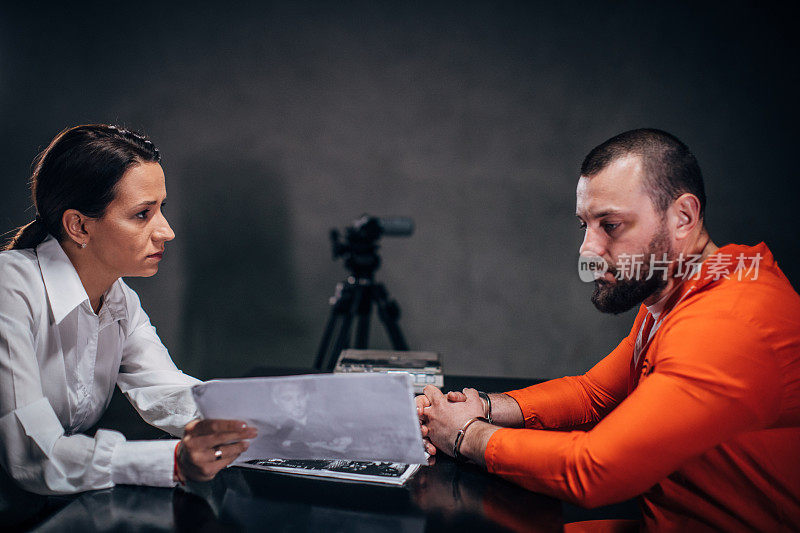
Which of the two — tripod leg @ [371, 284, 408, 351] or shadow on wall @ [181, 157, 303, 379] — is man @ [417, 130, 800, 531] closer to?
tripod leg @ [371, 284, 408, 351]

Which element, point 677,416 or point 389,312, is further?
point 389,312

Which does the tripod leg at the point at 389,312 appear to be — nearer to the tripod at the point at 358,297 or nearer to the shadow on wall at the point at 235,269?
the tripod at the point at 358,297

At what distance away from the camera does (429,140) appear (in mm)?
3018

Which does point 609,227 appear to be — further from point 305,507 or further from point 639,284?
point 305,507

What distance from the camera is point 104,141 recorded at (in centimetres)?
110

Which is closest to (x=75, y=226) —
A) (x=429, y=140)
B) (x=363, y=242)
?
(x=363, y=242)

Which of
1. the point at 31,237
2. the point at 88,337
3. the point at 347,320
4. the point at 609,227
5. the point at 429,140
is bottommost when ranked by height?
the point at 347,320

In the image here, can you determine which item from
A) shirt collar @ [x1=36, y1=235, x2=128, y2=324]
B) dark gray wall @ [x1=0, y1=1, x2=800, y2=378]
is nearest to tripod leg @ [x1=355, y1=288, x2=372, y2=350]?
dark gray wall @ [x1=0, y1=1, x2=800, y2=378]

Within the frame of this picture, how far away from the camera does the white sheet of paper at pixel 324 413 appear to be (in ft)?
2.71

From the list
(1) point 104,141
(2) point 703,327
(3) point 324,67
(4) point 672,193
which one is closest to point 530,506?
(2) point 703,327

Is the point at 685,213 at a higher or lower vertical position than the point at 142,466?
higher

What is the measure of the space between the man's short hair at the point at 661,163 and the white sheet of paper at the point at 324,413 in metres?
0.63

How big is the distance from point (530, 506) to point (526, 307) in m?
2.21

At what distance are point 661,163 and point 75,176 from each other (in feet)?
3.79
